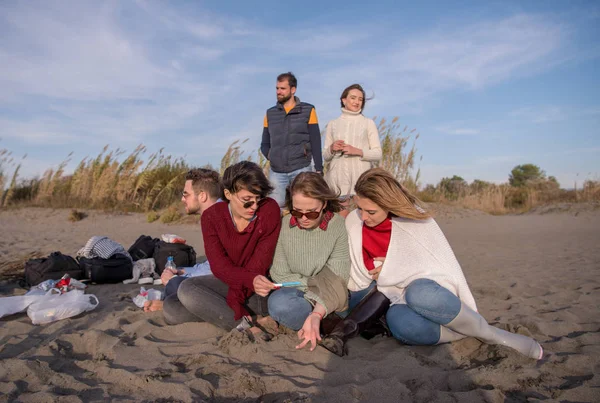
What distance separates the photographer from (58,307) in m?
3.20

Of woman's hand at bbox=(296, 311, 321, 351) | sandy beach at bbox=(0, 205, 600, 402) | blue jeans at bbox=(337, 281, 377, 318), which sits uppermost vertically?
blue jeans at bbox=(337, 281, 377, 318)

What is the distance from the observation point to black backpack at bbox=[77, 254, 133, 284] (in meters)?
4.43

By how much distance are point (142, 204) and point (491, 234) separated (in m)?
8.40

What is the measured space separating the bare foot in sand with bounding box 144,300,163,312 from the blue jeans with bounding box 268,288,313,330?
1.20 metres

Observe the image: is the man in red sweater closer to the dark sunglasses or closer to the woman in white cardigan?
the dark sunglasses

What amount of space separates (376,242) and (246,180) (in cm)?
98

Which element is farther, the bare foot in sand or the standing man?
the standing man

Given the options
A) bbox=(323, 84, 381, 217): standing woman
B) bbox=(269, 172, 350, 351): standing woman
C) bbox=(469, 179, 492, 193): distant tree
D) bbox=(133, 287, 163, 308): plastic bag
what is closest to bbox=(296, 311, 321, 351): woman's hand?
bbox=(269, 172, 350, 351): standing woman

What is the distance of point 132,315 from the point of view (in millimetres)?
3350

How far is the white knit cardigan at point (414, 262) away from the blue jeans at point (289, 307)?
0.46 meters

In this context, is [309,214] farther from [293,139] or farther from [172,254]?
[172,254]

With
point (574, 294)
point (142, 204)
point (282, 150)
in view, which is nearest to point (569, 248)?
point (574, 294)

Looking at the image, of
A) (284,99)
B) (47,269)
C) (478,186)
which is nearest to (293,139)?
(284,99)

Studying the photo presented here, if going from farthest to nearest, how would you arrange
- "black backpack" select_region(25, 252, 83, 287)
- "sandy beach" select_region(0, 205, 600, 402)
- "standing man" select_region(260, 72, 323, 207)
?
"standing man" select_region(260, 72, 323, 207) → "black backpack" select_region(25, 252, 83, 287) → "sandy beach" select_region(0, 205, 600, 402)
